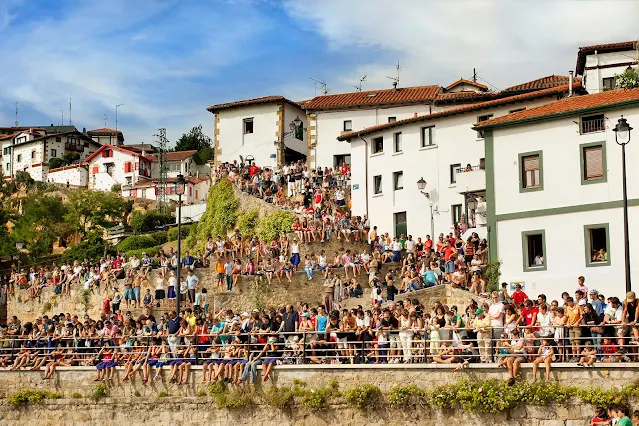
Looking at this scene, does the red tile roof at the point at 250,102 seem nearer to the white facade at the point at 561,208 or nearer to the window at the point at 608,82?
the window at the point at 608,82

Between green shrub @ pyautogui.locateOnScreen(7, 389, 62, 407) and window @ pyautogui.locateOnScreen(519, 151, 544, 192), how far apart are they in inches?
592

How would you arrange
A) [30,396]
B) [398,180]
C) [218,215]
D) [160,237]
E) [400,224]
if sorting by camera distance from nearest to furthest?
[30,396] < [400,224] < [398,180] < [218,215] < [160,237]

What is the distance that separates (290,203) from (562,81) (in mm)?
14832

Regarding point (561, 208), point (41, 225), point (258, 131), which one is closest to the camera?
point (561, 208)

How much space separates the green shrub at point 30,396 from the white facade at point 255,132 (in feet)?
101

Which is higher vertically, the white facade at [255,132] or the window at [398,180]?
the white facade at [255,132]

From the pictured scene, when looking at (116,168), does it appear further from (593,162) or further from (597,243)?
(597,243)

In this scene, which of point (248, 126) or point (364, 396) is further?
point (248, 126)

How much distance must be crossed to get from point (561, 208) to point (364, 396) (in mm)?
10796

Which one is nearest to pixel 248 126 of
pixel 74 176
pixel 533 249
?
pixel 533 249

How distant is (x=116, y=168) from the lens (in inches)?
3543

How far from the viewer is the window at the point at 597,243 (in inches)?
A: 1121

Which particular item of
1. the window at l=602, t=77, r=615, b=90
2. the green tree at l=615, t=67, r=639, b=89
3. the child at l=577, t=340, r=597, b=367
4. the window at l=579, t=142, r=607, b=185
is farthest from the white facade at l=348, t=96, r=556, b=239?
the child at l=577, t=340, r=597, b=367

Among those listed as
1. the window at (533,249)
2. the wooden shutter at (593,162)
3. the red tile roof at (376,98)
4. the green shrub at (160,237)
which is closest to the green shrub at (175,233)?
the green shrub at (160,237)
